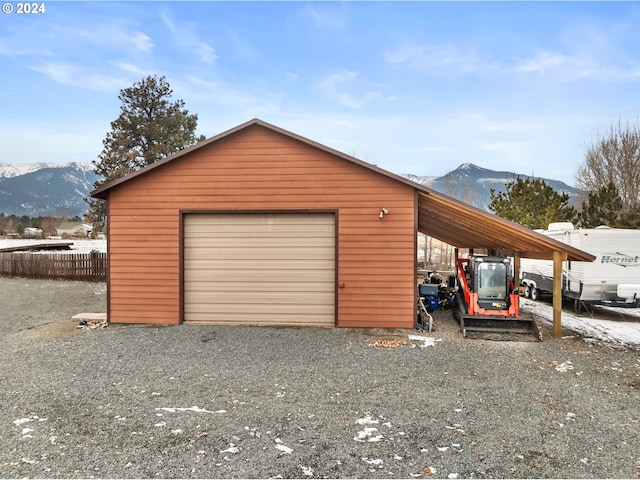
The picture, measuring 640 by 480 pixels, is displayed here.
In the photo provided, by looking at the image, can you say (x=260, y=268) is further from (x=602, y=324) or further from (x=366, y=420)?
(x=602, y=324)

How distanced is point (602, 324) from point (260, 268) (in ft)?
29.1

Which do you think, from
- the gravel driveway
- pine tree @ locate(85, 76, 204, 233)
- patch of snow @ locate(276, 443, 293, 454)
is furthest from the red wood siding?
pine tree @ locate(85, 76, 204, 233)

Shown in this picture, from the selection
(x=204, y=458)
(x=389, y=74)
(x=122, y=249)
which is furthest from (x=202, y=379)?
(x=389, y=74)

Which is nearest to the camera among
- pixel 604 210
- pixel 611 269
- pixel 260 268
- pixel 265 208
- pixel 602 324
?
pixel 265 208

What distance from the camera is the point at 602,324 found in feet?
34.4

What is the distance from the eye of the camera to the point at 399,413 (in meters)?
4.57

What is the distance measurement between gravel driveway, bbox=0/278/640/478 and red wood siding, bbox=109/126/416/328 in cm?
106

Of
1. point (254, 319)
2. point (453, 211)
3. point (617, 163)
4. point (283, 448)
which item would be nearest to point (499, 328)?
point (453, 211)

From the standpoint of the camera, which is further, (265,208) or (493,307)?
(493,307)

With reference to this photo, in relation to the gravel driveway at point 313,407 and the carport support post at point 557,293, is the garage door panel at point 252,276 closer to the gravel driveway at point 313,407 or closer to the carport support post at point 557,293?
the gravel driveway at point 313,407

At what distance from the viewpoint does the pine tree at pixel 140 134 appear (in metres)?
25.1

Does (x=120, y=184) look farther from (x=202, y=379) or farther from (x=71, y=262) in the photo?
(x=71, y=262)

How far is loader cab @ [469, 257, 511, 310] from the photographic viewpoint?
31.6 feet

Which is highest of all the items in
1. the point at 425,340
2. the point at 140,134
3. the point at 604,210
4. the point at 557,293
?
the point at 140,134
